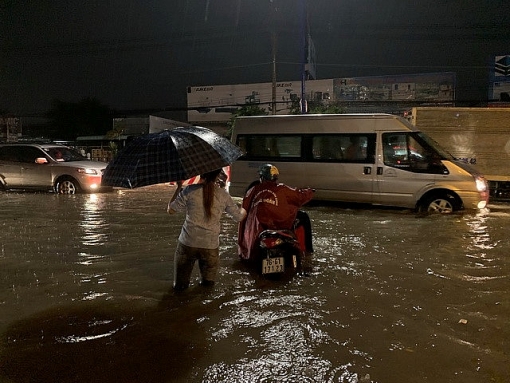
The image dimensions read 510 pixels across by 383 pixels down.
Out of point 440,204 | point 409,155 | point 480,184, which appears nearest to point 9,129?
point 409,155

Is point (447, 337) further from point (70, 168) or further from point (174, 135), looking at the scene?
point (70, 168)

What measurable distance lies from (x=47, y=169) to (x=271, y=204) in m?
11.0

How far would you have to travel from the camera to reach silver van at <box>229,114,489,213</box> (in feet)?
31.6

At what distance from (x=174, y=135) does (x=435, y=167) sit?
7031mm

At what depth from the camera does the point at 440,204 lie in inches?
384

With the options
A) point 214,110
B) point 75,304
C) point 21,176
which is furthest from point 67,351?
point 214,110

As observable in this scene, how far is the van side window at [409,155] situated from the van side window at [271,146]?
7.02ft

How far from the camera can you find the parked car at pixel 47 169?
1388 cm

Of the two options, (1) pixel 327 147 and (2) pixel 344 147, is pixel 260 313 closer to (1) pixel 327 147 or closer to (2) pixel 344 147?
(2) pixel 344 147

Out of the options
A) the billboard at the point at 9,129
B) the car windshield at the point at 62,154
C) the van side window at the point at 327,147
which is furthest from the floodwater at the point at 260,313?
the billboard at the point at 9,129

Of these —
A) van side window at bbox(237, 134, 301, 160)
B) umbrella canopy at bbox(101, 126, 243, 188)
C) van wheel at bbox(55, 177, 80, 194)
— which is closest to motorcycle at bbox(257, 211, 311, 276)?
umbrella canopy at bbox(101, 126, 243, 188)

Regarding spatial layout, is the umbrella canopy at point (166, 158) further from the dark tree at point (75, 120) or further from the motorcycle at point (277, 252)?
the dark tree at point (75, 120)

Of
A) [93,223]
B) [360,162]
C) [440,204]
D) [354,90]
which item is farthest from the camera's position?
[354,90]

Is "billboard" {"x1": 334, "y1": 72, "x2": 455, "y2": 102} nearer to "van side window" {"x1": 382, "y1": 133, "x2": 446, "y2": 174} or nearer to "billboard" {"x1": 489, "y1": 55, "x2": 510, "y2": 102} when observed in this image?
"billboard" {"x1": 489, "y1": 55, "x2": 510, "y2": 102}
